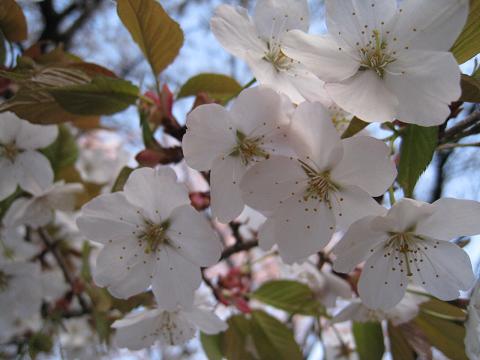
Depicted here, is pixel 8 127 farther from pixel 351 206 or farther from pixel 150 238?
pixel 351 206

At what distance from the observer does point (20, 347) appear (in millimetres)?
1475

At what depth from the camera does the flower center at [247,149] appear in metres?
0.80

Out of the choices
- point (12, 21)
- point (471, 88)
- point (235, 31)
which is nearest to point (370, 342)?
point (471, 88)

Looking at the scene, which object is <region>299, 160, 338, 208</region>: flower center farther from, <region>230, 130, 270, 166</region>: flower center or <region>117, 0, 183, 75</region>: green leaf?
<region>117, 0, 183, 75</region>: green leaf

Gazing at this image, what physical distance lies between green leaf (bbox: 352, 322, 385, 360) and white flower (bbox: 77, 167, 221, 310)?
1.81ft

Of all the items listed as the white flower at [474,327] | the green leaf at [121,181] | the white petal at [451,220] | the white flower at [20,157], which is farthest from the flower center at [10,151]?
the white flower at [474,327]

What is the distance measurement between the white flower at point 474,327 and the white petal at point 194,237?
1.53ft

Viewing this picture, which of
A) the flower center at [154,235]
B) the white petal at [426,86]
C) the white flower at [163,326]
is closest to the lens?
the white petal at [426,86]

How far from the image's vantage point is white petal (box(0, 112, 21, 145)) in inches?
43.5

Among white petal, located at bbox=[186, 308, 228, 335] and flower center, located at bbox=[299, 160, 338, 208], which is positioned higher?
flower center, located at bbox=[299, 160, 338, 208]

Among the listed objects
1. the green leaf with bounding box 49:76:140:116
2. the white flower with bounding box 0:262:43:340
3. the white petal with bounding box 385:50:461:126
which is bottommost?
the white flower with bounding box 0:262:43:340

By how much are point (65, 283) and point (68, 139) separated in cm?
57

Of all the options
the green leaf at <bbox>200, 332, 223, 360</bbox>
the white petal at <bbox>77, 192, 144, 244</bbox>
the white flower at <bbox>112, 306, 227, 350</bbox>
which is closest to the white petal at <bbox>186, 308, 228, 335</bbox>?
the white flower at <bbox>112, 306, 227, 350</bbox>

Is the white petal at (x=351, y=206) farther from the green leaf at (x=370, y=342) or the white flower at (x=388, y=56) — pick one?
the green leaf at (x=370, y=342)
